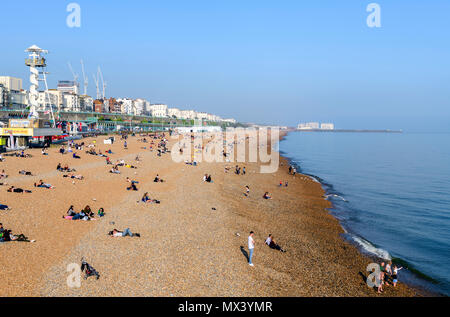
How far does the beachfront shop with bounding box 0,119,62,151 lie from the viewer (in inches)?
1282

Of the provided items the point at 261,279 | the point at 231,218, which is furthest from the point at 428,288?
the point at 231,218

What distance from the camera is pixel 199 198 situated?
2203cm

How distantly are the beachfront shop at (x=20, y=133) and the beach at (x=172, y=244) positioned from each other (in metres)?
9.61

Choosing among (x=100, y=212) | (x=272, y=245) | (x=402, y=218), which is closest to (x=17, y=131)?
(x=100, y=212)

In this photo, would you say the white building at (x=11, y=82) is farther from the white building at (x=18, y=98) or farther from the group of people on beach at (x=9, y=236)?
the group of people on beach at (x=9, y=236)

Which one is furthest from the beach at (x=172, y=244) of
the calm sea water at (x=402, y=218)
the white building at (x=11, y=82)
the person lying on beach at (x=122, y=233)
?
the white building at (x=11, y=82)

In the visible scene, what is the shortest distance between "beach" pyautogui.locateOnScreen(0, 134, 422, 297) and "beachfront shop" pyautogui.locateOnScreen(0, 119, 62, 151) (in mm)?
9613

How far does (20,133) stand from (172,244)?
28990 millimetres

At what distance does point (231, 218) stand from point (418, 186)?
93.4 feet

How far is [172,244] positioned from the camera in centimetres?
1311

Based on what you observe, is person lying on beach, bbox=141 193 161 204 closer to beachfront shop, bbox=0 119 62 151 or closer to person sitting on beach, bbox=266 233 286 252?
person sitting on beach, bbox=266 233 286 252

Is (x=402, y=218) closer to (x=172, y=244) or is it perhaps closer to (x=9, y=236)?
(x=172, y=244)

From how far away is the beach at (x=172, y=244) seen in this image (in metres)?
9.88
